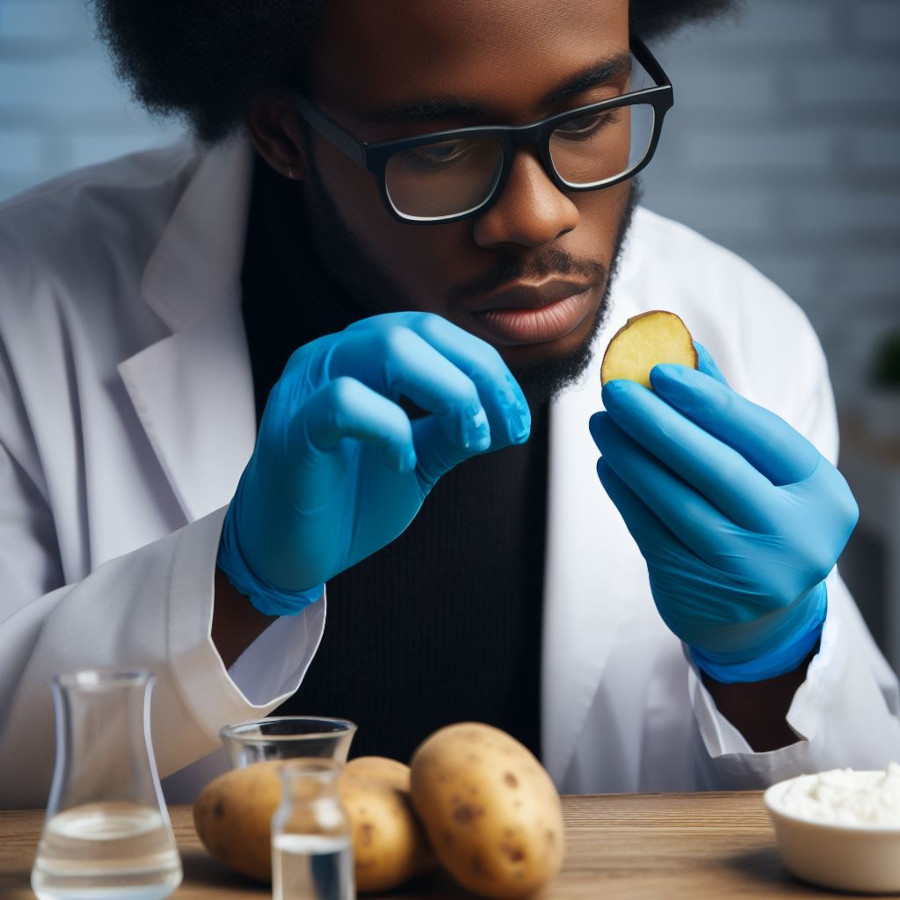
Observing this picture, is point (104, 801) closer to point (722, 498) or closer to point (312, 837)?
point (312, 837)

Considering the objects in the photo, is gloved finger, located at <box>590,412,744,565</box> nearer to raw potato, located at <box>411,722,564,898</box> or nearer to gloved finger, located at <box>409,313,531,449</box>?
gloved finger, located at <box>409,313,531,449</box>

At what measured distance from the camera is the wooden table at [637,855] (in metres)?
0.67

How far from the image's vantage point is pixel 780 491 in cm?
95

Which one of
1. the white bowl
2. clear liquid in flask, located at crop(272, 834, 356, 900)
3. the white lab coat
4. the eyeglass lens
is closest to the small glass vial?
clear liquid in flask, located at crop(272, 834, 356, 900)

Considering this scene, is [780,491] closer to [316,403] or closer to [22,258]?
[316,403]

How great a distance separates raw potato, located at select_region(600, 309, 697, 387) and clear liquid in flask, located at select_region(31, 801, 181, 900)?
0.49m

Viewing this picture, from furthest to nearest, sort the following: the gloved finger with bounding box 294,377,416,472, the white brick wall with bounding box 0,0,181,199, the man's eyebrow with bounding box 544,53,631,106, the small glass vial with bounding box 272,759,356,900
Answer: the white brick wall with bounding box 0,0,181,199 < the man's eyebrow with bounding box 544,53,631,106 < the gloved finger with bounding box 294,377,416,472 < the small glass vial with bounding box 272,759,356,900

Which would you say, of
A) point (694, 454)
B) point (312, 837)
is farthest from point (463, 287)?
point (312, 837)

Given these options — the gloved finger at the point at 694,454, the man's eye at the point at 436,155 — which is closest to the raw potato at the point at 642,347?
the gloved finger at the point at 694,454

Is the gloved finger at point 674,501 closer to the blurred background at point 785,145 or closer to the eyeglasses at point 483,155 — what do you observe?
the eyeglasses at point 483,155

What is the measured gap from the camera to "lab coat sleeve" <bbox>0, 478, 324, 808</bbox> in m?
0.89

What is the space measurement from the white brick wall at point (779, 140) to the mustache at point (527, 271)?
1.50m

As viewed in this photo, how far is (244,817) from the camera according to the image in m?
0.66

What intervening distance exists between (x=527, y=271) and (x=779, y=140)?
5.46 ft
